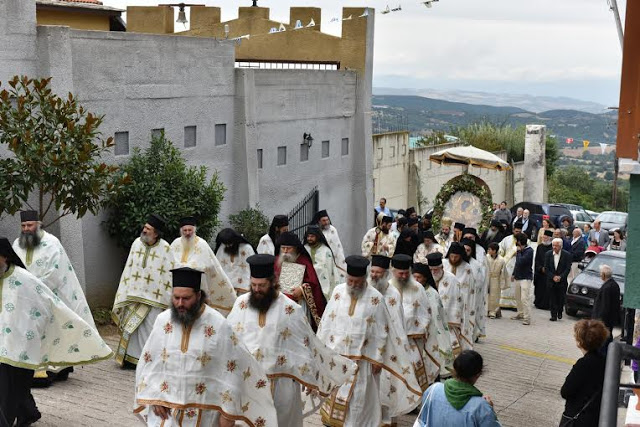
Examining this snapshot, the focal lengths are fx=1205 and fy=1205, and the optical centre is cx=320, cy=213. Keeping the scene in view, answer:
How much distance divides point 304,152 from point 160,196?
25.7ft

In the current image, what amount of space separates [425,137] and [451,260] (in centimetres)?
3480

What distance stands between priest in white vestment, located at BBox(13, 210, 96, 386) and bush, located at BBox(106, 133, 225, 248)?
4248 millimetres

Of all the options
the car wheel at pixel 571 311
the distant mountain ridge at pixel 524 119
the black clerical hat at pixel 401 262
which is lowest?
the distant mountain ridge at pixel 524 119

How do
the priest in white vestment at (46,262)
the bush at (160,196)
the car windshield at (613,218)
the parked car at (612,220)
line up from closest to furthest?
the priest in white vestment at (46,262)
the bush at (160,196)
the parked car at (612,220)
the car windshield at (613,218)

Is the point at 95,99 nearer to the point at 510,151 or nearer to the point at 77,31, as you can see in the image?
the point at 77,31

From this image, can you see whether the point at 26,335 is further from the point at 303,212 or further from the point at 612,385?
the point at 303,212

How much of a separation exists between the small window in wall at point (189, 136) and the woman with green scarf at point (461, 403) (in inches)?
547

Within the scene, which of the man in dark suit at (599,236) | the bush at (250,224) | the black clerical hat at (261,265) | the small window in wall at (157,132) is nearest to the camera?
the black clerical hat at (261,265)

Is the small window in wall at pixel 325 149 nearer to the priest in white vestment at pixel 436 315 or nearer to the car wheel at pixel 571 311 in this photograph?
the car wheel at pixel 571 311

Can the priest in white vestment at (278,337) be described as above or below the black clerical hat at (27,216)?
below

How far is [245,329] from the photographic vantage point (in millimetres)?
10375

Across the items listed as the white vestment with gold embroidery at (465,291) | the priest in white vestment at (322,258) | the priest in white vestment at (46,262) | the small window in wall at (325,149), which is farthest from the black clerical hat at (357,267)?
the small window in wall at (325,149)

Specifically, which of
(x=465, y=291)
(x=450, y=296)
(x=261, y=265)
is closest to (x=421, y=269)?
(x=450, y=296)

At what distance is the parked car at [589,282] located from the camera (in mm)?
22359
